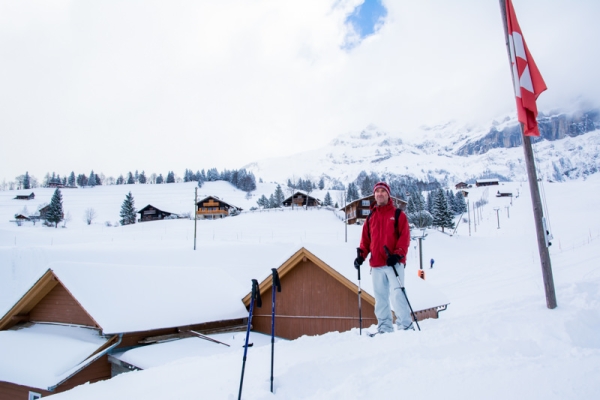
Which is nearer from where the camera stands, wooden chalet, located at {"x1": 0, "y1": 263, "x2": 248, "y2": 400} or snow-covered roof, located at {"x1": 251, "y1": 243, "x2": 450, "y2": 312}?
wooden chalet, located at {"x1": 0, "y1": 263, "x2": 248, "y2": 400}

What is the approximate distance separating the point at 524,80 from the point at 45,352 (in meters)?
13.1

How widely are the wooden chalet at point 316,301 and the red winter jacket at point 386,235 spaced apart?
3924 millimetres

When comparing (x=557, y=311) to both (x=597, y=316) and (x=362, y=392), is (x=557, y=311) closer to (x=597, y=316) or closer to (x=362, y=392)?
(x=597, y=316)

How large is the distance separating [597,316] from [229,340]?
9.35 m

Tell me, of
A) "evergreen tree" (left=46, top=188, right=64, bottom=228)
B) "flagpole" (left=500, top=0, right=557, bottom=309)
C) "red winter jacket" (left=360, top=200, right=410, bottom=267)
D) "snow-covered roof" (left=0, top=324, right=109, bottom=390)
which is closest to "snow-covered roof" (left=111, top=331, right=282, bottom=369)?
"snow-covered roof" (left=0, top=324, right=109, bottom=390)

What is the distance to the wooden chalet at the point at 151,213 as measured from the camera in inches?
3263

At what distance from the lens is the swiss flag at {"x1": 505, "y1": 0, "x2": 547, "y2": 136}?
624 cm

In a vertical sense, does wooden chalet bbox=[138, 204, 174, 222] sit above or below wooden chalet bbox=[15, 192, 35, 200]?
below

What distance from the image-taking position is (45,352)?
31.6 feet

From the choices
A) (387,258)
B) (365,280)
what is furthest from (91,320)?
(387,258)

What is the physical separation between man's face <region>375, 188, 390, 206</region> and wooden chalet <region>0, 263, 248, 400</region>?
8054 millimetres

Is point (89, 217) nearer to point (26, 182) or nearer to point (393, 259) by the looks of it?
point (393, 259)

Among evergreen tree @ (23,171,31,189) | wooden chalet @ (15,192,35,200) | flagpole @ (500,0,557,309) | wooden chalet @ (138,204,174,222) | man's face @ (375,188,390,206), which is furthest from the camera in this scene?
evergreen tree @ (23,171,31,189)

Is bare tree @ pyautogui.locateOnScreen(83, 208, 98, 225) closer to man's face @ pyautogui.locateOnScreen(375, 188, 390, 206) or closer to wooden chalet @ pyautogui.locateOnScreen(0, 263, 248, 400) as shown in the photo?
wooden chalet @ pyautogui.locateOnScreen(0, 263, 248, 400)
